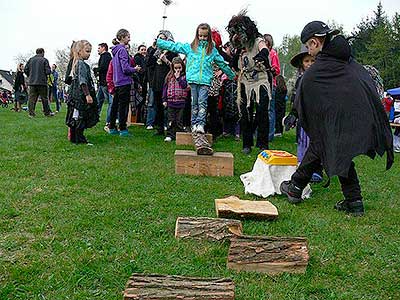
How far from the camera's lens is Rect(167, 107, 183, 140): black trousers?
8.42 meters

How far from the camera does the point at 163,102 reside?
8.71m

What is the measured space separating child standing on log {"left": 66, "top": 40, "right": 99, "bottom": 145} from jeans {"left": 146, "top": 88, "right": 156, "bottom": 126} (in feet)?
5.58

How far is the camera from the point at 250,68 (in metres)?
6.83

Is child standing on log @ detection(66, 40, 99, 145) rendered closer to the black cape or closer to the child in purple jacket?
→ the child in purple jacket

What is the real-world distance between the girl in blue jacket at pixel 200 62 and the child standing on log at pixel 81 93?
1468 millimetres

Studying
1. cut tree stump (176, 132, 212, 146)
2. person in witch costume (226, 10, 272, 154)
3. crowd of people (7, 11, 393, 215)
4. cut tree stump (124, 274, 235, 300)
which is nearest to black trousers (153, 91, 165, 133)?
crowd of people (7, 11, 393, 215)

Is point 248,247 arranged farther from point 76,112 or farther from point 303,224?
point 76,112

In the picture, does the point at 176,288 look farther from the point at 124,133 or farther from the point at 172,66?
the point at 124,133

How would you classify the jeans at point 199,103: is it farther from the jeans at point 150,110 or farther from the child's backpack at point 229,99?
the jeans at point 150,110

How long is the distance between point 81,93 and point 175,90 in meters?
1.59

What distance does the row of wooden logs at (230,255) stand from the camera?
2479mm

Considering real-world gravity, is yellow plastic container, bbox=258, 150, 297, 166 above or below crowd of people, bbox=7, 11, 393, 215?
below

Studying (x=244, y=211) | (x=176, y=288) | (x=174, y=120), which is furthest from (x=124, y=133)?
(x=176, y=288)

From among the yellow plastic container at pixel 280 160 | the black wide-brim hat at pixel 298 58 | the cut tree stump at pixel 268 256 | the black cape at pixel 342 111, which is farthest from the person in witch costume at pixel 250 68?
the cut tree stump at pixel 268 256
